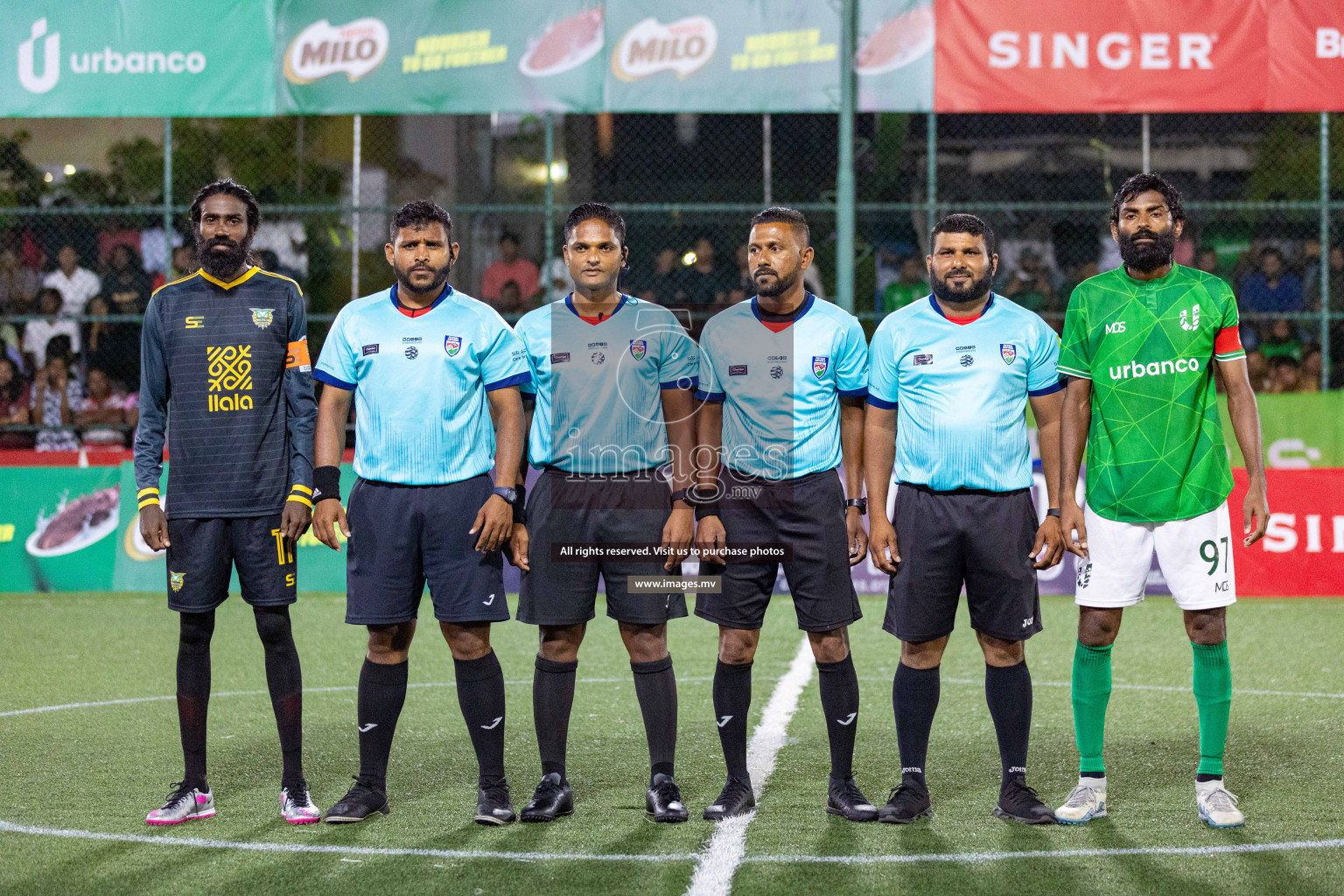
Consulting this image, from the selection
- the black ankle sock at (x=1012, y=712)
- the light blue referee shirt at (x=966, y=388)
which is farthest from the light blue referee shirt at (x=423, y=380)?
the black ankle sock at (x=1012, y=712)

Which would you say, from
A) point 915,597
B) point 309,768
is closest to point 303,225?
point 309,768

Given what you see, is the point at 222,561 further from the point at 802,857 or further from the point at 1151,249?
the point at 1151,249

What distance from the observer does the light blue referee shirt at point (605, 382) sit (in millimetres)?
5215

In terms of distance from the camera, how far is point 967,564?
204 inches

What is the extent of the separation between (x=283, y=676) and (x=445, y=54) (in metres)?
9.10

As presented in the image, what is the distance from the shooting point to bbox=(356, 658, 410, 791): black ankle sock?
5.23 metres

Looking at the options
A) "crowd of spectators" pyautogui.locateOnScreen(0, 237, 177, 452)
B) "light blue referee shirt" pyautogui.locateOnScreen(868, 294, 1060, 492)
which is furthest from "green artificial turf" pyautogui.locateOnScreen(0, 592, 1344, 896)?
"crowd of spectators" pyautogui.locateOnScreen(0, 237, 177, 452)

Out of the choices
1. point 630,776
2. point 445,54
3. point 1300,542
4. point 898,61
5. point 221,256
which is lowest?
point 630,776

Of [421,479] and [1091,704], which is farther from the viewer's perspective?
[1091,704]

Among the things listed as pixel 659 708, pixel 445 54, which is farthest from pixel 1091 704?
pixel 445 54

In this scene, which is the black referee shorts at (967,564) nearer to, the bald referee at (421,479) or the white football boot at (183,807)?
the bald referee at (421,479)

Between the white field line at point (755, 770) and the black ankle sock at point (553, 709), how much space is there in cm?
69

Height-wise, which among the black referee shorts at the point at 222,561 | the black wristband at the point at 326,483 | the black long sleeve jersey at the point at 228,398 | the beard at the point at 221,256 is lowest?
the black referee shorts at the point at 222,561

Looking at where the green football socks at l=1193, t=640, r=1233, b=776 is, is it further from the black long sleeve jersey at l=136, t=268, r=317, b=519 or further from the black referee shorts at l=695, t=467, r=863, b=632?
the black long sleeve jersey at l=136, t=268, r=317, b=519
